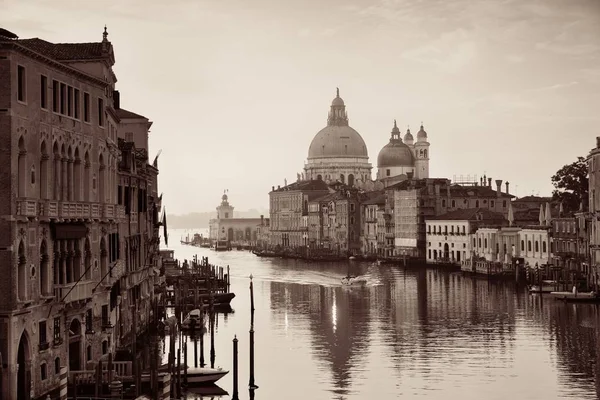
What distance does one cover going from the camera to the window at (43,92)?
2039 centimetres

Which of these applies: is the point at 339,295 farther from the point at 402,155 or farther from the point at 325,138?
the point at 325,138

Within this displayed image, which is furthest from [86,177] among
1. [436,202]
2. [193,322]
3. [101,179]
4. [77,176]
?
[436,202]

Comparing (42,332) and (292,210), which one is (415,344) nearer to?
(42,332)

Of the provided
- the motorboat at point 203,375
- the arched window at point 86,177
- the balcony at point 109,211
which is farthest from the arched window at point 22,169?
the motorboat at point 203,375

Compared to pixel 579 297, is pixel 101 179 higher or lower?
higher

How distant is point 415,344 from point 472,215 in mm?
44423

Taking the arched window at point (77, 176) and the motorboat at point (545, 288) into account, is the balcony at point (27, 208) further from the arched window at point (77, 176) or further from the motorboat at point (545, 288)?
the motorboat at point (545, 288)

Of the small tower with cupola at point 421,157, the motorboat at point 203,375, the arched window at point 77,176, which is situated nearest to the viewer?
the arched window at point 77,176

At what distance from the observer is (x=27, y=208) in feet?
63.5

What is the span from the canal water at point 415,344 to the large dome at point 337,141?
3385 inches

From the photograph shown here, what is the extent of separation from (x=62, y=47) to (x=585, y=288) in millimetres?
30693

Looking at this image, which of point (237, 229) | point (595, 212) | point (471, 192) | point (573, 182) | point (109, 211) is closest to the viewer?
point (109, 211)

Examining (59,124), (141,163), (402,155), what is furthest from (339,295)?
(402,155)

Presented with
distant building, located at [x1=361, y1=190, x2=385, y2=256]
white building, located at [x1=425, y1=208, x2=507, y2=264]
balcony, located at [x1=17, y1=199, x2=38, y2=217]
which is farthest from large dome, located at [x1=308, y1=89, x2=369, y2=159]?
balcony, located at [x1=17, y1=199, x2=38, y2=217]
